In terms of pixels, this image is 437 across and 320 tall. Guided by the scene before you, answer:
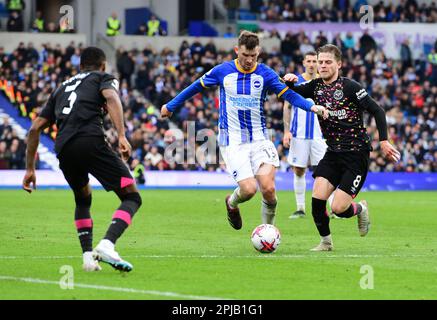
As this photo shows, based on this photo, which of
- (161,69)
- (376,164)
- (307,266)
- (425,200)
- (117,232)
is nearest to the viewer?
(117,232)

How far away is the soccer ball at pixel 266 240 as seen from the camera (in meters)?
12.2

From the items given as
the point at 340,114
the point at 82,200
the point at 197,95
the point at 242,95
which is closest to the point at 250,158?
the point at 242,95

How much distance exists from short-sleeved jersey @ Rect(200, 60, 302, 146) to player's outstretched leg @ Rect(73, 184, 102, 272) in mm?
3147

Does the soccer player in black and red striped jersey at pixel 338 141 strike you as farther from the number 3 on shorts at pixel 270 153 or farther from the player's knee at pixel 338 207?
the number 3 on shorts at pixel 270 153

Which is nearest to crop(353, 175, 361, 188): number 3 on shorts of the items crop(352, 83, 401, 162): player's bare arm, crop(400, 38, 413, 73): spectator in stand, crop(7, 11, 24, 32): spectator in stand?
A: crop(352, 83, 401, 162): player's bare arm

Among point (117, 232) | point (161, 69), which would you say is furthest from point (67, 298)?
point (161, 69)

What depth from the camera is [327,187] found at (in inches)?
492

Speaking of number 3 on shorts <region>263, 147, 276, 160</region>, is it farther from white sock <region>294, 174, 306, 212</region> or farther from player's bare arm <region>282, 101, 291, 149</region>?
white sock <region>294, 174, 306, 212</region>

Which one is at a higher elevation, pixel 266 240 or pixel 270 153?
pixel 270 153

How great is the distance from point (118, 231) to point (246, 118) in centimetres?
377

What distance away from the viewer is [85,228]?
10430 mm

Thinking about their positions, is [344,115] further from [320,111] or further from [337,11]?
[337,11]
